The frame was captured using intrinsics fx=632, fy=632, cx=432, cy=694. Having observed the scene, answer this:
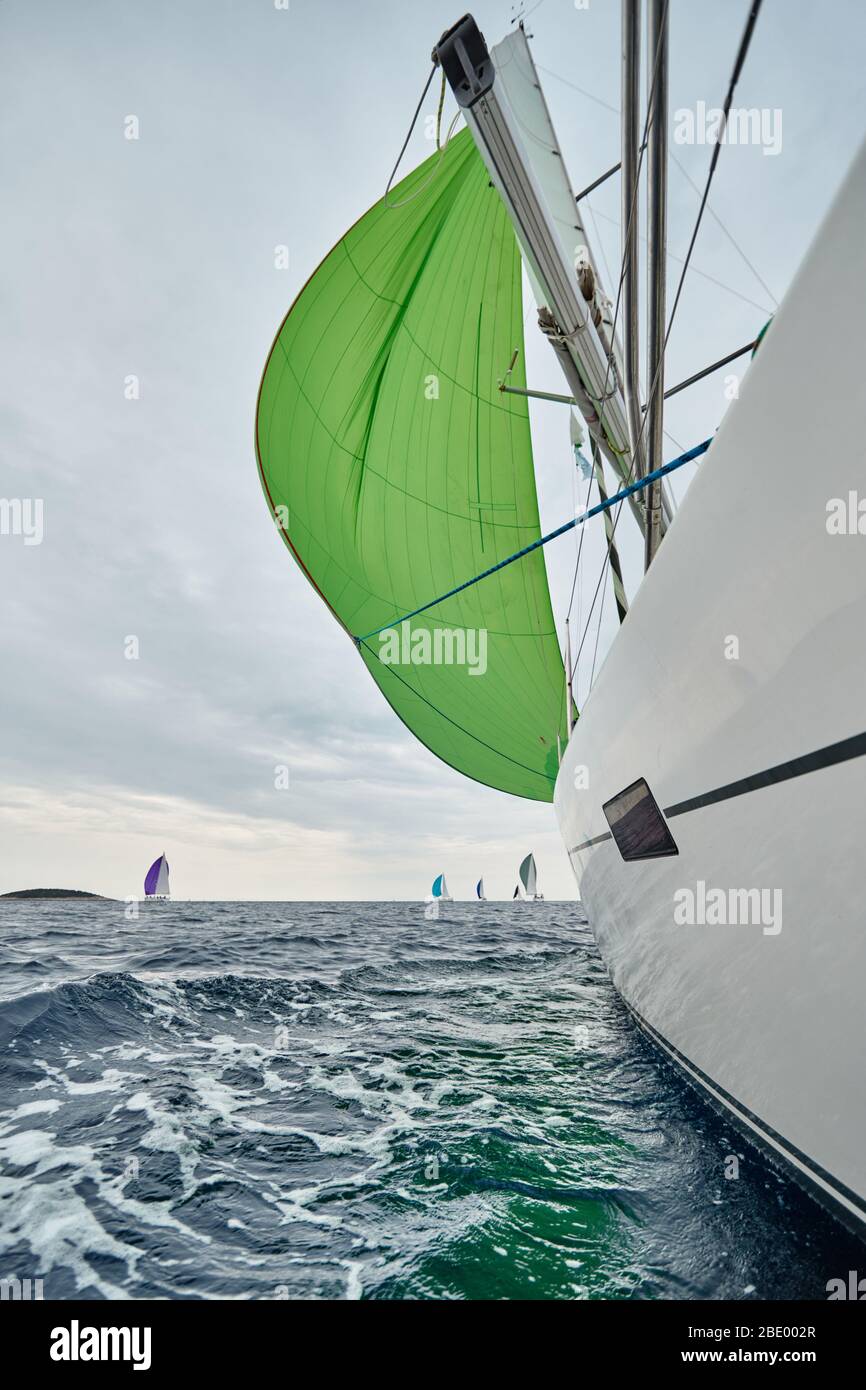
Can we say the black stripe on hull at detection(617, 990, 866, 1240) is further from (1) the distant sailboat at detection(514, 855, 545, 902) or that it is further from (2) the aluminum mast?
(1) the distant sailboat at detection(514, 855, 545, 902)

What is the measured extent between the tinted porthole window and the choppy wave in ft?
3.02

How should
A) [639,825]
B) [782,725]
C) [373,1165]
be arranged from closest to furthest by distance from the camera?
[782,725] → [373,1165] → [639,825]

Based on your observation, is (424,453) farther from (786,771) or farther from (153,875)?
(153,875)

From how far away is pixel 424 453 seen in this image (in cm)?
640

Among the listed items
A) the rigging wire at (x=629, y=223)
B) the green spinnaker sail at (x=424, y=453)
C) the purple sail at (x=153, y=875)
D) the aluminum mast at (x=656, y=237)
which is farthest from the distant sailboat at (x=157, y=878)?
the aluminum mast at (x=656, y=237)

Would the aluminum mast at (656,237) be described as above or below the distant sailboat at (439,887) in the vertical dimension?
above

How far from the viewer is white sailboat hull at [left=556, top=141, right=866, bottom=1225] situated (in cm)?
118

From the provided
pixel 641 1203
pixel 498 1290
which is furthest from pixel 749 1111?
pixel 498 1290

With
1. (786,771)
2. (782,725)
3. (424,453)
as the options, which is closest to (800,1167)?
(786,771)

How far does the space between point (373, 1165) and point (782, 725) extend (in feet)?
6.23

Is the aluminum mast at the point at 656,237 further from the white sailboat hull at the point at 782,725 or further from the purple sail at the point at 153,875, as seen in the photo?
the purple sail at the point at 153,875

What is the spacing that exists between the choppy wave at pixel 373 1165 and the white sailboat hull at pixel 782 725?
361mm

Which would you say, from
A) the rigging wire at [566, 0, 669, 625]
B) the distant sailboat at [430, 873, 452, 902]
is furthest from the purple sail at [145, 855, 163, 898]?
the rigging wire at [566, 0, 669, 625]

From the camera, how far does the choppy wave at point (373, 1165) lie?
1.48 metres
